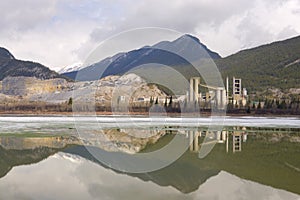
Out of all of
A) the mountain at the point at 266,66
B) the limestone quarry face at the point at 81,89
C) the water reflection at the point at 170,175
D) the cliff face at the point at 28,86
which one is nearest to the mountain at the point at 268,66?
the mountain at the point at 266,66

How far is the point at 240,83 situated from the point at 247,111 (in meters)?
22.1

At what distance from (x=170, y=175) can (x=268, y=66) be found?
70564mm

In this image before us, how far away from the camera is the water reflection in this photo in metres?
7.44

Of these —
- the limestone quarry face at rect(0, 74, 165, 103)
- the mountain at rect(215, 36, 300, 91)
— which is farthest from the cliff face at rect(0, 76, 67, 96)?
the mountain at rect(215, 36, 300, 91)

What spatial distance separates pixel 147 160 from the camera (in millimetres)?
11258

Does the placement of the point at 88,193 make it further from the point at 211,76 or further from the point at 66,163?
the point at 211,76

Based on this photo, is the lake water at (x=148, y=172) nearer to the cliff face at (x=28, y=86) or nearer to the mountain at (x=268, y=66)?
the mountain at (x=268, y=66)

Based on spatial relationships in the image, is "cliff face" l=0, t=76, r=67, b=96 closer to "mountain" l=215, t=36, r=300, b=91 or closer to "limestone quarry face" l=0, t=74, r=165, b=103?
"limestone quarry face" l=0, t=74, r=165, b=103

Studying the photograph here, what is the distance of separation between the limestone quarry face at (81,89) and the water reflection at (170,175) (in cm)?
4447

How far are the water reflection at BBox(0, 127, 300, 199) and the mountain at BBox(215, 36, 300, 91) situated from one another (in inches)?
2359

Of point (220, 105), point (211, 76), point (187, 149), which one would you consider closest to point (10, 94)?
point (211, 76)

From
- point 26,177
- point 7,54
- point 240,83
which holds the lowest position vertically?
point 26,177

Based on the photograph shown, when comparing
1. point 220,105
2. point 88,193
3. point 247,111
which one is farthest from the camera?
point 220,105

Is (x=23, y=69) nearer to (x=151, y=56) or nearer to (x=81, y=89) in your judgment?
(x=81, y=89)
